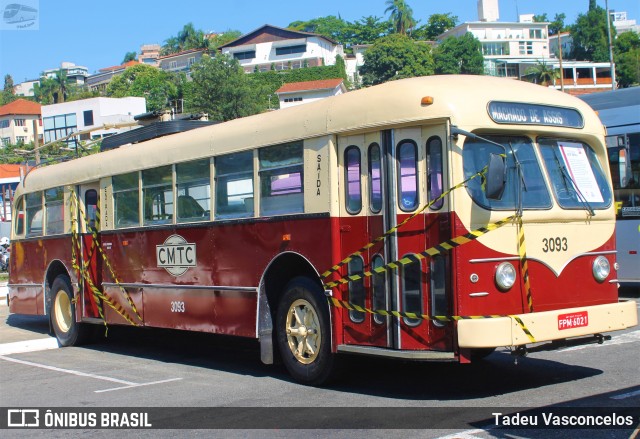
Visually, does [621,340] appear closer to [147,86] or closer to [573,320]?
[573,320]

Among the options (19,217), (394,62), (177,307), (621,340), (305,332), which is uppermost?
(394,62)

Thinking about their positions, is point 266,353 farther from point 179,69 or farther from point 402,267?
point 179,69

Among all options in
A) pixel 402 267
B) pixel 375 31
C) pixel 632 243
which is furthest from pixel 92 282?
pixel 375 31

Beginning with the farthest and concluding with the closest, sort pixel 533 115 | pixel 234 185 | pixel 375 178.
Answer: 1. pixel 234 185
2. pixel 375 178
3. pixel 533 115

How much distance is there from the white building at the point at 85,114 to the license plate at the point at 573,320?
92.8 metres

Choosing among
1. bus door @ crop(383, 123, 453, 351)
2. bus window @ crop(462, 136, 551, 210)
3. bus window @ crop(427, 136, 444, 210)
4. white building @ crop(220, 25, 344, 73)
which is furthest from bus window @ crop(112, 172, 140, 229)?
white building @ crop(220, 25, 344, 73)

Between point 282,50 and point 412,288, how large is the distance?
119457mm

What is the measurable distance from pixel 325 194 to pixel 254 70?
116 m

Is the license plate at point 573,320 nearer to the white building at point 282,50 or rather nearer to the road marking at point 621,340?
the road marking at point 621,340

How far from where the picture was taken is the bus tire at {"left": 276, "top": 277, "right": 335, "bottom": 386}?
9.09 meters

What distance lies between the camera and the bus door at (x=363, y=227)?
8.55m

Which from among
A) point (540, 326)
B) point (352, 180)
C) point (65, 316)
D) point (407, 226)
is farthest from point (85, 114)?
point (540, 326)

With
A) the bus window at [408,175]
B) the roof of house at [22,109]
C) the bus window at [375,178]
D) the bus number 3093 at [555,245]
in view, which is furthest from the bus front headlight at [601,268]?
the roof of house at [22,109]

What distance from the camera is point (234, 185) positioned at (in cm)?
1057
